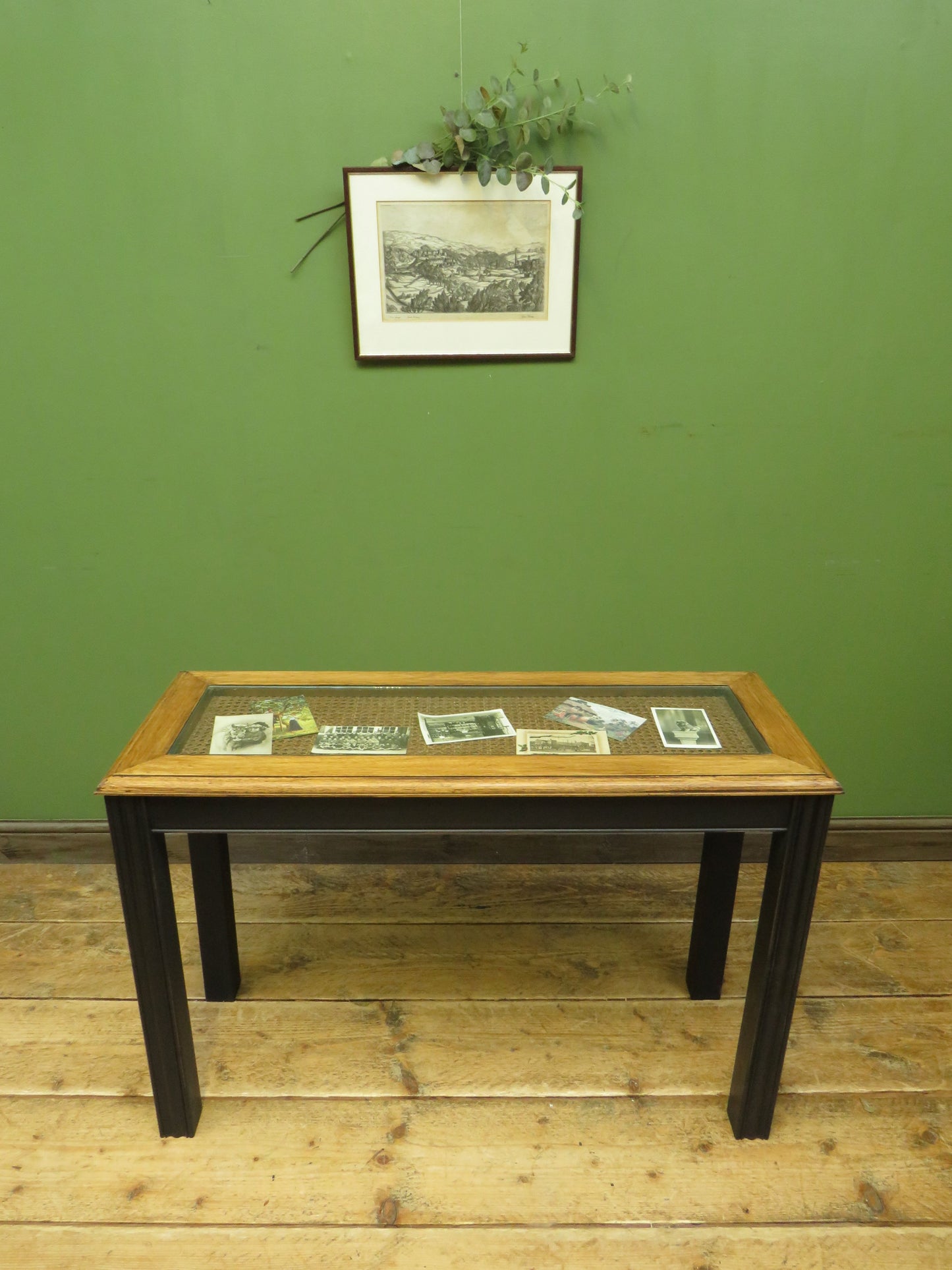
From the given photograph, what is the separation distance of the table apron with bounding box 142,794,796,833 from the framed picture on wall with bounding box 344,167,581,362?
1.21 m

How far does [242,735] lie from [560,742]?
0.63 metres

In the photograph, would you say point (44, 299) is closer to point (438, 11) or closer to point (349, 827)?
point (438, 11)

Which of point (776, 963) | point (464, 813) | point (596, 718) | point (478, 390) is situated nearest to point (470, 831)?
point (464, 813)

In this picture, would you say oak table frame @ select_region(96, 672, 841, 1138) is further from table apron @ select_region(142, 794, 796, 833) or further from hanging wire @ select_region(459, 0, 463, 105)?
hanging wire @ select_region(459, 0, 463, 105)

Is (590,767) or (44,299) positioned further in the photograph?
(44,299)

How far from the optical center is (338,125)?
1995mm

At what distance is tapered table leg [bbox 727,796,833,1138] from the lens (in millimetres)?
1536

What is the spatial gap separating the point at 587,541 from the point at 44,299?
1543 millimetres

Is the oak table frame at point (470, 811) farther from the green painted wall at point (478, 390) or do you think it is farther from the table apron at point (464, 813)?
the green painted wall at point (478, 390)

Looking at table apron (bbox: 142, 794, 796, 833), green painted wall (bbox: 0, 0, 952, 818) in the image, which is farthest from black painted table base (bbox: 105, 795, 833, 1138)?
green painted wall (bbox: 0, 0, 952, 818)

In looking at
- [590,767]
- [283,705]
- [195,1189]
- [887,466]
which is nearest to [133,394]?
[283,705]

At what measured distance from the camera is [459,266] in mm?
2078

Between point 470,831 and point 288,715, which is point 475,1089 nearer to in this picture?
point 470,831

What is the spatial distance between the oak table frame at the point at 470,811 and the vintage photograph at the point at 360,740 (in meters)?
0.04
